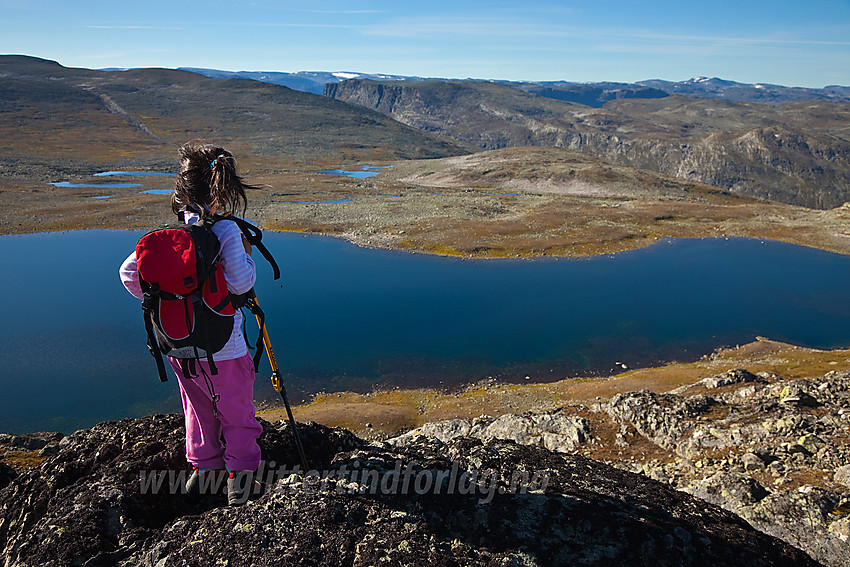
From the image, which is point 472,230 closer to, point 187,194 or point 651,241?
point 651,241

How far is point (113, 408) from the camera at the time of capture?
22172 mm

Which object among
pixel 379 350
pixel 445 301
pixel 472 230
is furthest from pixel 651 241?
pixel 379 350

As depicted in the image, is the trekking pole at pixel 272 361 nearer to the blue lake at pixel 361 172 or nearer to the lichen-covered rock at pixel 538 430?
the lichen-covered rock at pixel 538 430

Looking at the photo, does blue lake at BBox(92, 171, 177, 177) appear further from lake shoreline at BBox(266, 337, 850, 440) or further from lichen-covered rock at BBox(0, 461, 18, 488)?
lichen-covered rock at BBox(0, 461, 18, 488)

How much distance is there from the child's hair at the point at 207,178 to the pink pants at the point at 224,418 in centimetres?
151

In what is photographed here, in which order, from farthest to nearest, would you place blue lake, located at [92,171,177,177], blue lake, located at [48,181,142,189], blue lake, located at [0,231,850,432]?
1. blue lake, located at [92,171,177,177]
2. blue lake, located at [48,181,142,189]
3. blue lake, located at [0,231,850,432]

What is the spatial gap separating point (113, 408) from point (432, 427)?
15127mm

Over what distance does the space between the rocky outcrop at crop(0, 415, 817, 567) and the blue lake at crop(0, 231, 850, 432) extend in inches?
719

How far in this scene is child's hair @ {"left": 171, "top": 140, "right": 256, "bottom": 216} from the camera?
4.53m

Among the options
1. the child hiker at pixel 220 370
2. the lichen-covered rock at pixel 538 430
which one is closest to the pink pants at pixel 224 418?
the child hiker at pixel 220 370

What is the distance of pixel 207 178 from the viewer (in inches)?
181

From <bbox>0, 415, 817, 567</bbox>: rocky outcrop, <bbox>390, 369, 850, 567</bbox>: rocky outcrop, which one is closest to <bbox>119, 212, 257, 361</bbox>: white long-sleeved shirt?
A: <bbox>0, 415, 817, 567</bbox>: rocky outcrop

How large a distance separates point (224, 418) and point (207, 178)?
2.29m

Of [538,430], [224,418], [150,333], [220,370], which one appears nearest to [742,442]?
[538,430]
